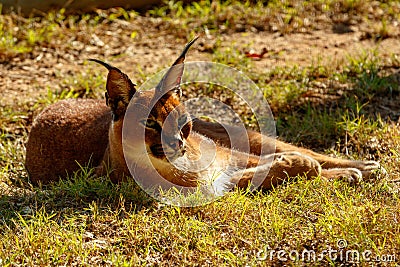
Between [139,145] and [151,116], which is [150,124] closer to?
[151,116]

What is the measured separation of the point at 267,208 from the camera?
195 inches

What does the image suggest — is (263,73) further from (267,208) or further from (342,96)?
(267,208)

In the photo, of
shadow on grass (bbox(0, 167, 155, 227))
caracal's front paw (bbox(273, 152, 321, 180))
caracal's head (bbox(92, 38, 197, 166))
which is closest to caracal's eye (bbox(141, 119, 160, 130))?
caracal's head (bbox(92, 38, 197, 166))

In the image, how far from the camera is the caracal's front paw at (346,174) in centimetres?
568

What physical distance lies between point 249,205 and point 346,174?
3.75ft

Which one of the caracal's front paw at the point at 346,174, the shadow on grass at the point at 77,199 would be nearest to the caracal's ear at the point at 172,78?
the shadow on grass at the point at 77,199

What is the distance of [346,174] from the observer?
5.75 meters

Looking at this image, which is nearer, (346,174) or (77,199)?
(77,199)

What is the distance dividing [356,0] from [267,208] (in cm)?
588

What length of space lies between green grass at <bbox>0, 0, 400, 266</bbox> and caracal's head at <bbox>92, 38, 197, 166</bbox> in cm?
37

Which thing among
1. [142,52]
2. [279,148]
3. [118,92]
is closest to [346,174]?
[279,148]

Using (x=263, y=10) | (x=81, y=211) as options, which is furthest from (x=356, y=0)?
(x=81, y=211)

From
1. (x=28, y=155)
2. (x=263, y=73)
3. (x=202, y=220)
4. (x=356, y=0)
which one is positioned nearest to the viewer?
(x=202, y=220)

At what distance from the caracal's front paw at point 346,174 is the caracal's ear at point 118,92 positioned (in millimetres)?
1808
